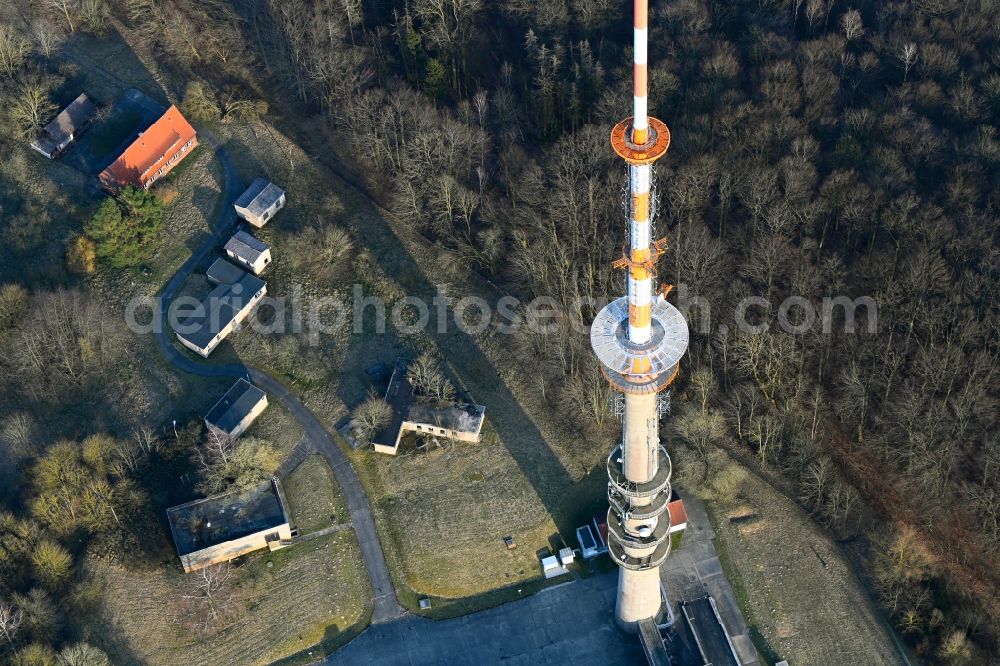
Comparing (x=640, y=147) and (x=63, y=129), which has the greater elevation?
(x=640, y=147)

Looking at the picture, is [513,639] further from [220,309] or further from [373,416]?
[220,309]

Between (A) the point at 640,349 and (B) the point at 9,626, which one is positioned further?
(B) the point at 9,626

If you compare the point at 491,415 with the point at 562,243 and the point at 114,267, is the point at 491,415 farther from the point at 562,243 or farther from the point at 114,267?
the point at 114,267

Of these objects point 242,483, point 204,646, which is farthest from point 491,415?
point 204,646

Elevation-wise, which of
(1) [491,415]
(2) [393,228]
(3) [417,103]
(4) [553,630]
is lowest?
(4) [553,630]

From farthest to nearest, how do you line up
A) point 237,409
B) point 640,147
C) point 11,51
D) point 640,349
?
point 11,51 < point 237,409 < point 640,349 < point 640,147

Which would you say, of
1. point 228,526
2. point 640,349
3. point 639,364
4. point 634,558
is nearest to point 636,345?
point 640,349
